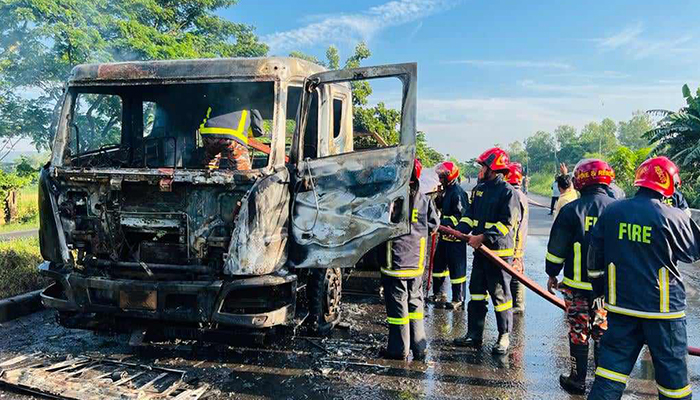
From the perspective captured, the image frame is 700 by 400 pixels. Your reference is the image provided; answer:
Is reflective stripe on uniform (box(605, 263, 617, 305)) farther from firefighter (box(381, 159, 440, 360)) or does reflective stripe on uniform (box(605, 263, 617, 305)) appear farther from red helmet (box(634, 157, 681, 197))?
firefighter (box(381, 159, 440, 360))

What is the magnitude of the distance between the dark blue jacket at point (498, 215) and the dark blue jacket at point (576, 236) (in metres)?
0.65

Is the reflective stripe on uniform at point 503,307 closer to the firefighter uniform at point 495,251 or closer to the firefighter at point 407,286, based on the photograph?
the firefighter uniform at point 495,251

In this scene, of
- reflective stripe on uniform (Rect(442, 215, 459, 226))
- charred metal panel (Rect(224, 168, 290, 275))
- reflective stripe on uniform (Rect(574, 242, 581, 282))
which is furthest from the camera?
reflective stripe on uniform (Rect(442, 215, 459, 226))

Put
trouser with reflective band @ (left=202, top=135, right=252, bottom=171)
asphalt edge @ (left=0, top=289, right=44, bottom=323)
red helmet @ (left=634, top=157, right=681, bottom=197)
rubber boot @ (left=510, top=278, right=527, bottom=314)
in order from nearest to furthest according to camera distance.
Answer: red helmet @ (left=634, top=157, right=681, bottom=197) < trouser with reflective band @ (left=202, top=135, right=252, bottom=171) < asphalt edge @ (left=0, top=289, right=44, bottom=323) < rubber boot @ (left=510, top=278, right=527, bottom=314)

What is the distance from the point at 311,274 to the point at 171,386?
5.09 ft

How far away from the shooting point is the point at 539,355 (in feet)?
14.9

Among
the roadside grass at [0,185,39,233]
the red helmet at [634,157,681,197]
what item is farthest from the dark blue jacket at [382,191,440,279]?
the roadside grass at [0,185,39,233]

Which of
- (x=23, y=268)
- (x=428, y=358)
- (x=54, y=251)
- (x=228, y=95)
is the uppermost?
(x=228, y=95)

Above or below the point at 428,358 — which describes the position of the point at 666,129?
above

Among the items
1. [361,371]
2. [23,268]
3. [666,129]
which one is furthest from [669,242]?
[666,129]

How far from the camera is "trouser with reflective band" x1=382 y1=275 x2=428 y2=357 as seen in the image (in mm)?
4246

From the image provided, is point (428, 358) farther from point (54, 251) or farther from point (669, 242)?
point (54, 251)

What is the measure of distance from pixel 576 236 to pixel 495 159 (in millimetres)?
1171

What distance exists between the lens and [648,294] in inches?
115
